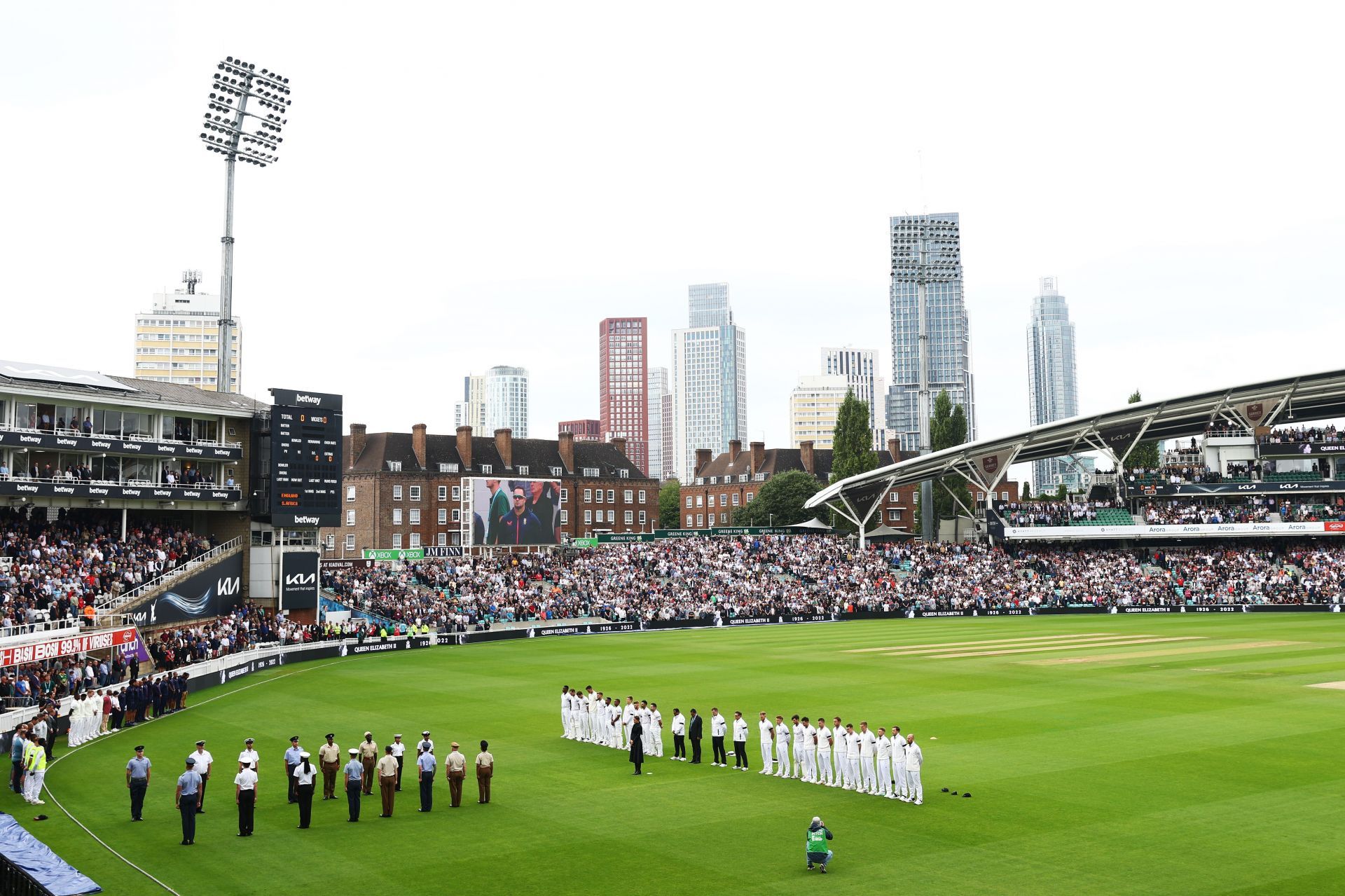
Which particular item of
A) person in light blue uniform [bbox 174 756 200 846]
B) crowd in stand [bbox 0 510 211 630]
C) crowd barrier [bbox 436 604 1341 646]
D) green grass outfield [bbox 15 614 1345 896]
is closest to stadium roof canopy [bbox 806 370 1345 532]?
crowd barrier [bbox 436 604 1341 646]

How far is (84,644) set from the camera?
110 ft

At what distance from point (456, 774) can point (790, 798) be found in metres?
6.04

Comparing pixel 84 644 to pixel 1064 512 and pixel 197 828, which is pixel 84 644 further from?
pixel 1064 512

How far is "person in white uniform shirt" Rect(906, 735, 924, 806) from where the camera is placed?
1991 centimetres

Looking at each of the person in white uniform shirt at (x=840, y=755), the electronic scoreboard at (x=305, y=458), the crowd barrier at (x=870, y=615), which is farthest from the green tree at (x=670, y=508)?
the person in white uniform shirt at (x=840, y=755)

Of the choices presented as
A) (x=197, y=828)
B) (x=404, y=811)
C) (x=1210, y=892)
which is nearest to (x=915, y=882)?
(x=1210, y=892)

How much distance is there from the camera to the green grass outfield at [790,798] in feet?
52.5

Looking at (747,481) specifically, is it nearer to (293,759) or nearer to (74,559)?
(74,559)

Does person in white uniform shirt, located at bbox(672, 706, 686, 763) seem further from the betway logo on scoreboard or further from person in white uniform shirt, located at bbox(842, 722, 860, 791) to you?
the betway logo on scoreboard

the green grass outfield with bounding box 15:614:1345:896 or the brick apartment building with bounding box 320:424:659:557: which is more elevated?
the brick apartment building with bounding box 320:424:659:557

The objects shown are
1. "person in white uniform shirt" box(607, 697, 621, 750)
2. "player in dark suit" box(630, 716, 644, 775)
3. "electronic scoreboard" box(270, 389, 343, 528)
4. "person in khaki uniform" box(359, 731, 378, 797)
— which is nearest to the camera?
"person in khaki uniform" box(359, 731, 378, 797)

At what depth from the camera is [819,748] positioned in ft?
72.0

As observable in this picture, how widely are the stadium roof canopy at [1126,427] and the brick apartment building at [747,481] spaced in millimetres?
45880

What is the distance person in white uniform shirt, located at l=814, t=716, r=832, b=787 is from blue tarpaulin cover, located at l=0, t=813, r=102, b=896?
1240 cm
